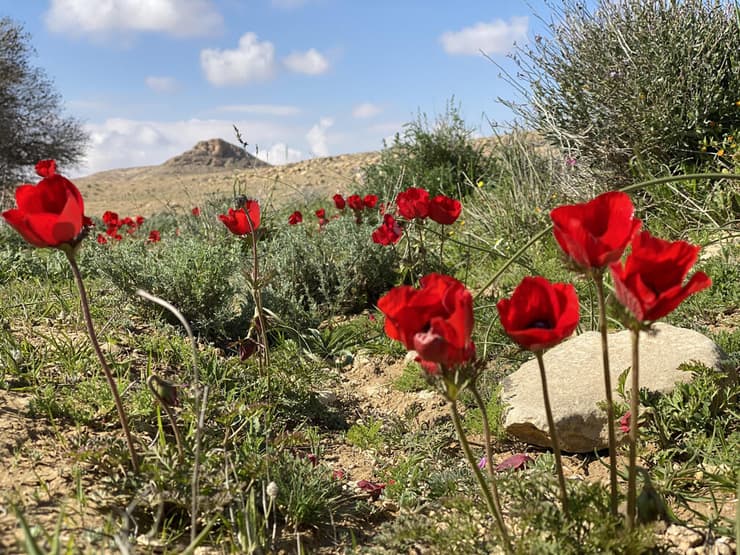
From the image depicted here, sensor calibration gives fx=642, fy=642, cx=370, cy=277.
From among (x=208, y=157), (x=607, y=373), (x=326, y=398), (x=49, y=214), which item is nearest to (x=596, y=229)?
(x=607, y=373)

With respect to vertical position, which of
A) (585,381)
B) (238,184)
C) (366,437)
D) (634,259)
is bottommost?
(366,437)

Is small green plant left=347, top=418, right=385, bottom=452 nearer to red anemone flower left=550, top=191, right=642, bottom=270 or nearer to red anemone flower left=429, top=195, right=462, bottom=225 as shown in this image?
red anemone flower left=429, top=195, right=462, bottom=225

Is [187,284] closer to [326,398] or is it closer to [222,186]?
[326,398]

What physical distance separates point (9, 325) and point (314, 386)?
1.45 metres

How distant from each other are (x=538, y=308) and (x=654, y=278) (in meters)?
0.24

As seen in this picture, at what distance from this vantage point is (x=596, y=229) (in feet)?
4.64

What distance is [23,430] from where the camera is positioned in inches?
84.7

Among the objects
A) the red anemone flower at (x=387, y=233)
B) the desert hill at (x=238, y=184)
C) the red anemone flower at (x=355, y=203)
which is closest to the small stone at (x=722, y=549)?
the red anemone flower at (x=387, y=233)

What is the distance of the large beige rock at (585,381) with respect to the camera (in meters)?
2.51

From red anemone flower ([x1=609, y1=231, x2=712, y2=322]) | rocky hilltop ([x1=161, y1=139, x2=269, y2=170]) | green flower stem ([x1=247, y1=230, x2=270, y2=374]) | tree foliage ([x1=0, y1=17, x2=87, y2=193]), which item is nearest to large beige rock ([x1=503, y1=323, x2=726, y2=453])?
green flower stem ([x1=247, y1=230, x2=270, y2=374])

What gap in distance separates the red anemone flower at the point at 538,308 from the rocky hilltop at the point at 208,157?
122ft

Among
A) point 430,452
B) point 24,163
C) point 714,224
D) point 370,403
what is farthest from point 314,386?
point 24,163

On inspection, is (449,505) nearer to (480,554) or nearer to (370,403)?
(480,554)

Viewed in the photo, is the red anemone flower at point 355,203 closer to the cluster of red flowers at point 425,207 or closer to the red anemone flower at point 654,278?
the cluster of red flowers at point 425,207
